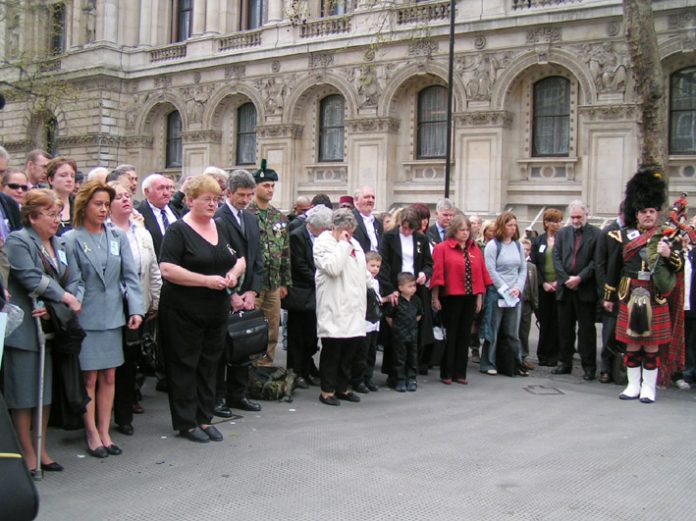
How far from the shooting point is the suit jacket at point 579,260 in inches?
418

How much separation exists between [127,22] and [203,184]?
3011 centimetres

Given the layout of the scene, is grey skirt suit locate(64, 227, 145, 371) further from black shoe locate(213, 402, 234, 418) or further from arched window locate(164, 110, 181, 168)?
arched window locate(164, 110, 181, 168)

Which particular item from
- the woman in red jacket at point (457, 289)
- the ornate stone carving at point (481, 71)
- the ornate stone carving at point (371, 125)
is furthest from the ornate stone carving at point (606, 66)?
the woman in red jacket at point (457, 289)

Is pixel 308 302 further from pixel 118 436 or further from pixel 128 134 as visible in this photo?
pixel 128 134

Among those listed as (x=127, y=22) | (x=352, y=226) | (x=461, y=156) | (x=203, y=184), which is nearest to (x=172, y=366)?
(x=203, y=184)

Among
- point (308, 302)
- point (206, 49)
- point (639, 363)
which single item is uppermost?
point (206, 49)

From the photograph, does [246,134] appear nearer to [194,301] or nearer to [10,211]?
[10,211]

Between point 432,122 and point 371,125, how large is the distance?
204cm

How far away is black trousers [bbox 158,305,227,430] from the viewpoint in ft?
22.2

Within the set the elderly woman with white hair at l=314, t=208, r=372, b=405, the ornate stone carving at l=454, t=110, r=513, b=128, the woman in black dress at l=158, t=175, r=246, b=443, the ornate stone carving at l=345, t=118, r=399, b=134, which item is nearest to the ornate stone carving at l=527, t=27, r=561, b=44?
the ornate stone carving at l=454, t=110, r=513, b=128

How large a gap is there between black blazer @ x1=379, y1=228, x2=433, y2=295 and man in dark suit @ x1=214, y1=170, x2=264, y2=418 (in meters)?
2.08

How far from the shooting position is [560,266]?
1088cm

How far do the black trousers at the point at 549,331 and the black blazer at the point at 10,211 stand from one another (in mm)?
7586

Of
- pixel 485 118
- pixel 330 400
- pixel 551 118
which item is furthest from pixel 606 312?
pixel 551 118
